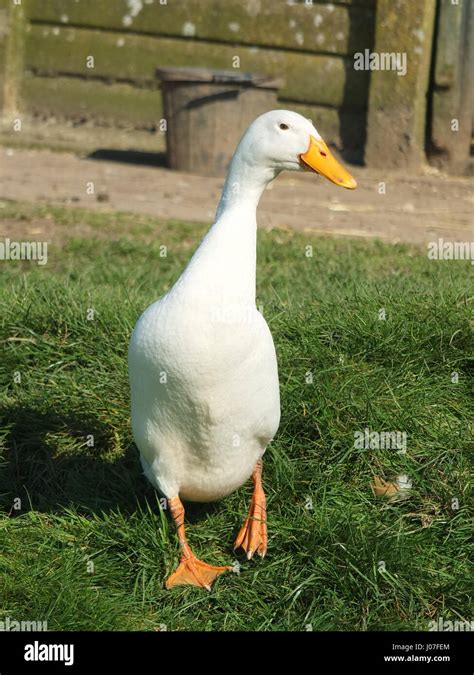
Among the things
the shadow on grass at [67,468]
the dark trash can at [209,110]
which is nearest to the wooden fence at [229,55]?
the dark trash can at [209,110]

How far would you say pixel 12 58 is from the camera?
1152 centimetres

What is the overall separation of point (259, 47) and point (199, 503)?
25.1 ft

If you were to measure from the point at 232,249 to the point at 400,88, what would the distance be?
7.24 m

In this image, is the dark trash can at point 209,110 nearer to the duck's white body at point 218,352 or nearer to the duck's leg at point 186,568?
the duck's white body at point 218,352

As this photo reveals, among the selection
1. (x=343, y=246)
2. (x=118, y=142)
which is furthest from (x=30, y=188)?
(x=343, y=246)

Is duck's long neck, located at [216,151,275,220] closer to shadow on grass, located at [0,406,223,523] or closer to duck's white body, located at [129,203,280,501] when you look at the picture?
duck's white body, located at [129,203,280,501]

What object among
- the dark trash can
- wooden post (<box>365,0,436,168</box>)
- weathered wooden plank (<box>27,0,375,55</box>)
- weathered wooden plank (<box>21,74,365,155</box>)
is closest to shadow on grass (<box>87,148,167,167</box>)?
the dark trash can

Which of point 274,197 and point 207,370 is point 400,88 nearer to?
point 274,197

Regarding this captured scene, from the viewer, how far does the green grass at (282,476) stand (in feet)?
11.6

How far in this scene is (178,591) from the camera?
361cm

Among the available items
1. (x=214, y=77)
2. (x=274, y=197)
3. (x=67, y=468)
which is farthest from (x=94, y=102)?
(x=67, y=468)

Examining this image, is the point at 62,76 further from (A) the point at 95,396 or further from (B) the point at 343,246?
(A) the point at 95,396

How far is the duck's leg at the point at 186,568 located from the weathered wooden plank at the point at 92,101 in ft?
27.1

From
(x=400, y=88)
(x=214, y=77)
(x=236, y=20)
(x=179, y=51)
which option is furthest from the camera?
(x=179, y=51)
